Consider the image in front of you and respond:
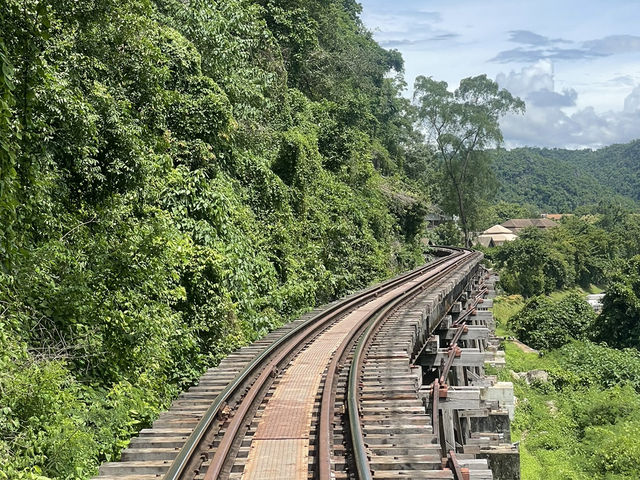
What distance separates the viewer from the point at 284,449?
5.91 meters

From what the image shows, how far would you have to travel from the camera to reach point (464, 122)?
50312mm

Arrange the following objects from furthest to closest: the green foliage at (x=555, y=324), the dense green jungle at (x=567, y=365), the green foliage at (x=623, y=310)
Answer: the green foliage at (x=555, y=324) < the green foliage at (x=623, y=310) < the dense green jungle at (x=567, y=365)

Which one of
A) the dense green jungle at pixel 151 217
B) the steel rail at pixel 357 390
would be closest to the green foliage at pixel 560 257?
the dense green jungle at pixel 151 217

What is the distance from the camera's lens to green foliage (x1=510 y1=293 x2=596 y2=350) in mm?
37219

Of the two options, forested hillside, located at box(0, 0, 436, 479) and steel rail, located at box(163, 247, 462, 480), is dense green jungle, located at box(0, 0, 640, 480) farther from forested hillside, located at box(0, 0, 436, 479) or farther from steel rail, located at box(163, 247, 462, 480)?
steel rail, located at box(163, 247, 462, 480)

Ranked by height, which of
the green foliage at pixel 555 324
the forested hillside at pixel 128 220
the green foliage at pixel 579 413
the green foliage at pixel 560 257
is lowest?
the green foliage at pixel 579 413

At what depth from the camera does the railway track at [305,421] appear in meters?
5.34

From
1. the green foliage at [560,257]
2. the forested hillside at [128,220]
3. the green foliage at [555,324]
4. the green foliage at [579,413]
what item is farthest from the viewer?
the green foliage at [560,257]

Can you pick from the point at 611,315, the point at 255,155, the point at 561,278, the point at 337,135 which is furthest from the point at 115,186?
the point at 561,278

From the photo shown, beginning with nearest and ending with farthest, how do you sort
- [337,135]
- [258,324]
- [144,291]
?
[144,291] → [258,324] → [337,135]

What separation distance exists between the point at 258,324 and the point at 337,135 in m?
14.7

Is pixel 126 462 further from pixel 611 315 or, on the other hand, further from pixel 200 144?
pixel 611 315

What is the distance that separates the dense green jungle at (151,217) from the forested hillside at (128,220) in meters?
0.03

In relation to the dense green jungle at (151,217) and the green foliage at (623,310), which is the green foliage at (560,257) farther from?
the dense green jungle at (151,217)
